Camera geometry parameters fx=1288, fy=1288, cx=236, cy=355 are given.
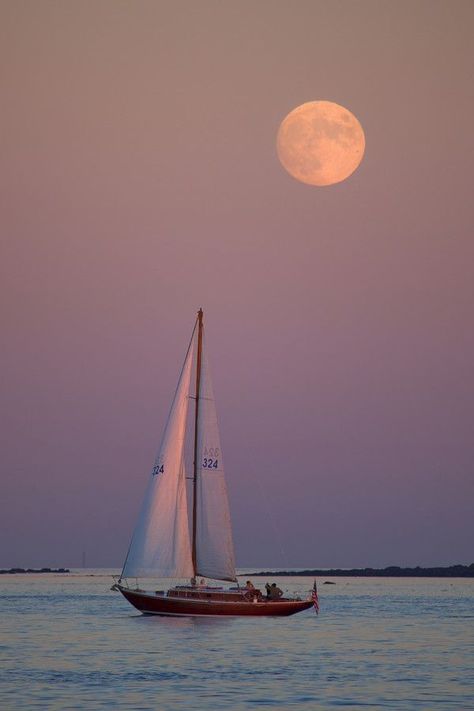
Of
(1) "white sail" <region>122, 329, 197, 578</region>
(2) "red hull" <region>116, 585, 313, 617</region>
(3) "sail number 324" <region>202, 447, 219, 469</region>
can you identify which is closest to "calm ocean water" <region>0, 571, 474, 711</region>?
(2) "red hull" <region>116, 585, 313, 617</region>

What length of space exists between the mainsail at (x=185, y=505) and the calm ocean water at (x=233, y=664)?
4.09 m

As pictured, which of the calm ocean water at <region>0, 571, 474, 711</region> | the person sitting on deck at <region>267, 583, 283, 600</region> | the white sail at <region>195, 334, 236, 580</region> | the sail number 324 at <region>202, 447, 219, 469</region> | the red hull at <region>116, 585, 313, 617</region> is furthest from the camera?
the person sitting on deck at <region>267, 583, 283, 600</region>

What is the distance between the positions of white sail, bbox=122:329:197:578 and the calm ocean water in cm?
386

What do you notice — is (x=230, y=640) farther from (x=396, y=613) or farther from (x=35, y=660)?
(x=396, y=613)

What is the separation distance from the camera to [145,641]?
71500mm

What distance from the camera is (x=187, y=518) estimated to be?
82250 mm

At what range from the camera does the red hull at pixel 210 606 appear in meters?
78.9

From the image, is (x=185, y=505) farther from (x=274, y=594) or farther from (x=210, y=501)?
(x=274, y=594)

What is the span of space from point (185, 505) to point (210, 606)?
704 cm

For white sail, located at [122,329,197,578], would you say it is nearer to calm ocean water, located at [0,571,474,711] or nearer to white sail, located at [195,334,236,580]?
white sail, located at [195,334,236,580]

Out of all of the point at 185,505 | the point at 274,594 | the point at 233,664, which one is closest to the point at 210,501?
the point at 185,505

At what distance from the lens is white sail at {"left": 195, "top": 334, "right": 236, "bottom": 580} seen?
8231 centimetres

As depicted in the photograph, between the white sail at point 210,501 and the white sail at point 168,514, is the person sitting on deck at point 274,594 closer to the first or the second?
the white sail at point 210,501

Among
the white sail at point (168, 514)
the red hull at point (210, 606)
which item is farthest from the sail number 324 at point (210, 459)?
the red hull at point (210, 606)
